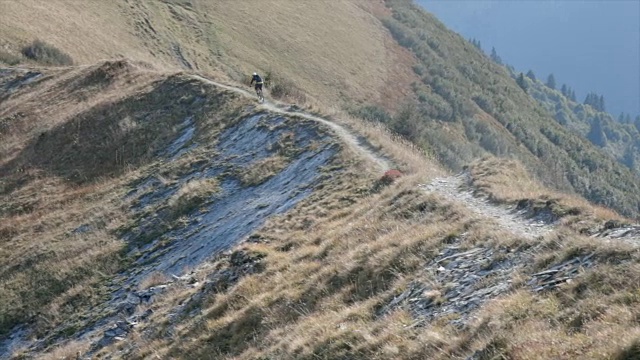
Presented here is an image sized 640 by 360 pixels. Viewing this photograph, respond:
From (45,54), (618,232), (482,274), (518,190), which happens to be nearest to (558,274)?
(482,274)

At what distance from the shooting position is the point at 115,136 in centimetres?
3356

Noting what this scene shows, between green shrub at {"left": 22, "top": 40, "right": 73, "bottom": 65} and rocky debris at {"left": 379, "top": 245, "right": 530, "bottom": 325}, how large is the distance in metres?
53.8

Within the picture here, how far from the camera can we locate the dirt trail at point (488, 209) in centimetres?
1311

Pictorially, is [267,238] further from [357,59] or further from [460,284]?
[357,59]

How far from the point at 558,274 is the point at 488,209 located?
5565 mm

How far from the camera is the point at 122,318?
58.9 feet

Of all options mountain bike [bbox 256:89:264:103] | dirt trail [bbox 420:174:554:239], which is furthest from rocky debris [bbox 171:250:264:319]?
mountain bike [bbox 256:89:264:103]

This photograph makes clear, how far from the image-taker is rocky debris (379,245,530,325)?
10.6m

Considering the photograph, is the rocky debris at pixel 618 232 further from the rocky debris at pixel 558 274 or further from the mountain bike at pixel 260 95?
the mountain bike at pixel 260 95

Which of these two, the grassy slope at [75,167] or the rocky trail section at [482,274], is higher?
the rocky trail section at [482,274]

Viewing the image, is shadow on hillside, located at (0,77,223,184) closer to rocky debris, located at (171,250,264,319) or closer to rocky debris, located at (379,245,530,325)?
rocky debris, located at (171,250,264,319)

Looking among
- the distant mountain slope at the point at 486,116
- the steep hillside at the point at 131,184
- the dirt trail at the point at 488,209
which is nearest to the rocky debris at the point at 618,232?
Answer: the dirt trail at the point at 488,209

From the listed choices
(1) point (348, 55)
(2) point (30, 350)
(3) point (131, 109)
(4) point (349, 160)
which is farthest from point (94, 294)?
(1) point (348, 55)

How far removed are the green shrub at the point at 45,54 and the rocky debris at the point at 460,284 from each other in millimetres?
53767
